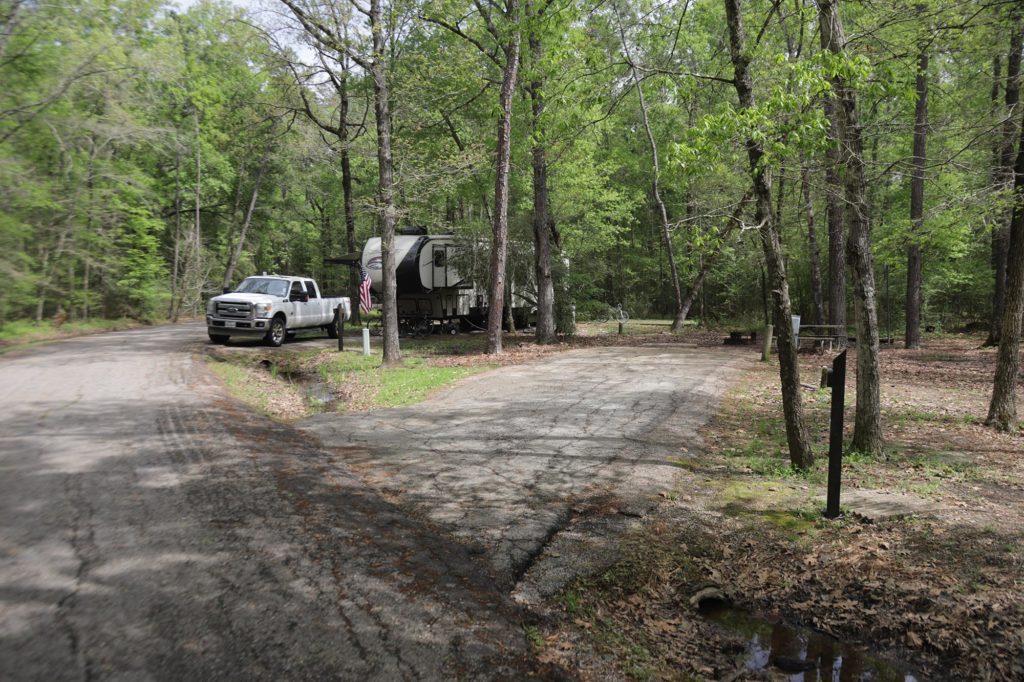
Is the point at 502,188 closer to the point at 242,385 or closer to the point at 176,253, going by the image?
the point at 242,385

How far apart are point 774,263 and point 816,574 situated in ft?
11.5

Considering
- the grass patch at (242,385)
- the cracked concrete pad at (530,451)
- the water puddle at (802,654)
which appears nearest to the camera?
the water puddle at (802,654)

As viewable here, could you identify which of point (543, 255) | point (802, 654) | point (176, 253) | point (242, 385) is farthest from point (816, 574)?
point (176, 253)

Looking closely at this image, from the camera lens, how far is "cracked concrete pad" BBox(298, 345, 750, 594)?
510 cm

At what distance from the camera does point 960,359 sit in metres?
16.5

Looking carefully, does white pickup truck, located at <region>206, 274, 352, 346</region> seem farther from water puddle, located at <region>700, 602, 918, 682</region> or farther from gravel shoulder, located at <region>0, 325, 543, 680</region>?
water puddle, located at <region>700, 602, 918, 682</region>

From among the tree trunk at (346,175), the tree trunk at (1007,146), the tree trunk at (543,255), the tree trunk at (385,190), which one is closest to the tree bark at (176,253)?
the tree trunk at (346,175)

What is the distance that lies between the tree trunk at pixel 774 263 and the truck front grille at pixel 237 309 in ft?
49.8

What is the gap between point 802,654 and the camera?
142 inches

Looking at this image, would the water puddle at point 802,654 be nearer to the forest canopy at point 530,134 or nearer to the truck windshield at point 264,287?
the forest canopy at point 530,134

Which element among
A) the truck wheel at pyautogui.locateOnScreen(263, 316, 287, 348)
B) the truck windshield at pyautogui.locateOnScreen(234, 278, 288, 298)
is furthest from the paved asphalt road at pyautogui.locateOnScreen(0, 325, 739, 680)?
the truck windshield at pyautogui.locateOnScreen(234, 278, 288, 298)

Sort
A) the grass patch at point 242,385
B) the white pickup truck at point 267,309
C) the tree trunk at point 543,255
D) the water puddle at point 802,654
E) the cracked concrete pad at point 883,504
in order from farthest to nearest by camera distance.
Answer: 1. the tree trunk at point 543,255
2. the white pickup truck at point 267,309
3. the grass patch at point 242,385
4. the cracked concrete pad at point 883,504
5. the water puddle at point 802,654

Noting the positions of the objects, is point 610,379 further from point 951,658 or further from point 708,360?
point 951,658

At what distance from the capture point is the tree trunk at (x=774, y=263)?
6.40 meters
